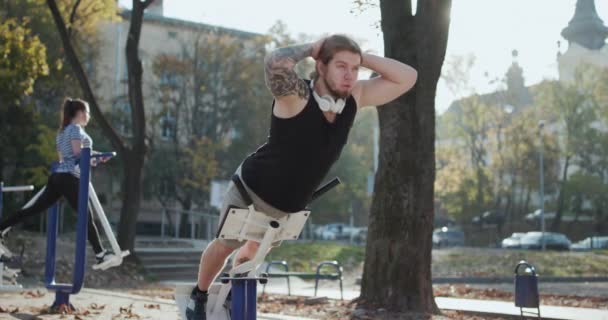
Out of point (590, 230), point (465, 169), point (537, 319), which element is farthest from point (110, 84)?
point (537, 319)

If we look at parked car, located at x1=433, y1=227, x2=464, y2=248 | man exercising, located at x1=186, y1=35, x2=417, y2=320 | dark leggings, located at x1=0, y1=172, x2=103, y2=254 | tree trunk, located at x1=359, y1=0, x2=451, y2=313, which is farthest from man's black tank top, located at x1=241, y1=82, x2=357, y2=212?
parked car, located at x1=433, y1=227, x2=464, y2=248

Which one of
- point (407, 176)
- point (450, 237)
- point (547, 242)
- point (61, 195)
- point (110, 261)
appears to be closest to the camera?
point (110, 261)

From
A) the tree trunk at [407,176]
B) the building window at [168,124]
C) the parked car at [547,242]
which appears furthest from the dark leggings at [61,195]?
the parked car at [547,242]

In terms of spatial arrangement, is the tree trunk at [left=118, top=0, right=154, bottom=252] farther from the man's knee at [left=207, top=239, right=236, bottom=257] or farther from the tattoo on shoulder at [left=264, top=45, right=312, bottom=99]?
the tattoo on shoulder at [left=264, top=45, right=312, bottom=99]

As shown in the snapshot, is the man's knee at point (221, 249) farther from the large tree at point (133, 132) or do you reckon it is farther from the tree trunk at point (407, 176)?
the large tree at point (133, 132)

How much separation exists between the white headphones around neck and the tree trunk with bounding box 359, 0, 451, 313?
4.99 m

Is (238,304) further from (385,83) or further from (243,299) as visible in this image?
(385,83)

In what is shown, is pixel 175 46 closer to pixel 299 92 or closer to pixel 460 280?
pixel 460 280

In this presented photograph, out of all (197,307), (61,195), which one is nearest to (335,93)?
(197,307)

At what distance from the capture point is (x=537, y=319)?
8484 millimetres

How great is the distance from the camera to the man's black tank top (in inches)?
155

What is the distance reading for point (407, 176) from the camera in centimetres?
889

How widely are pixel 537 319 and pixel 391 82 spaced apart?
501cm

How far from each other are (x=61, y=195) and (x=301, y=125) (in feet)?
13.7
